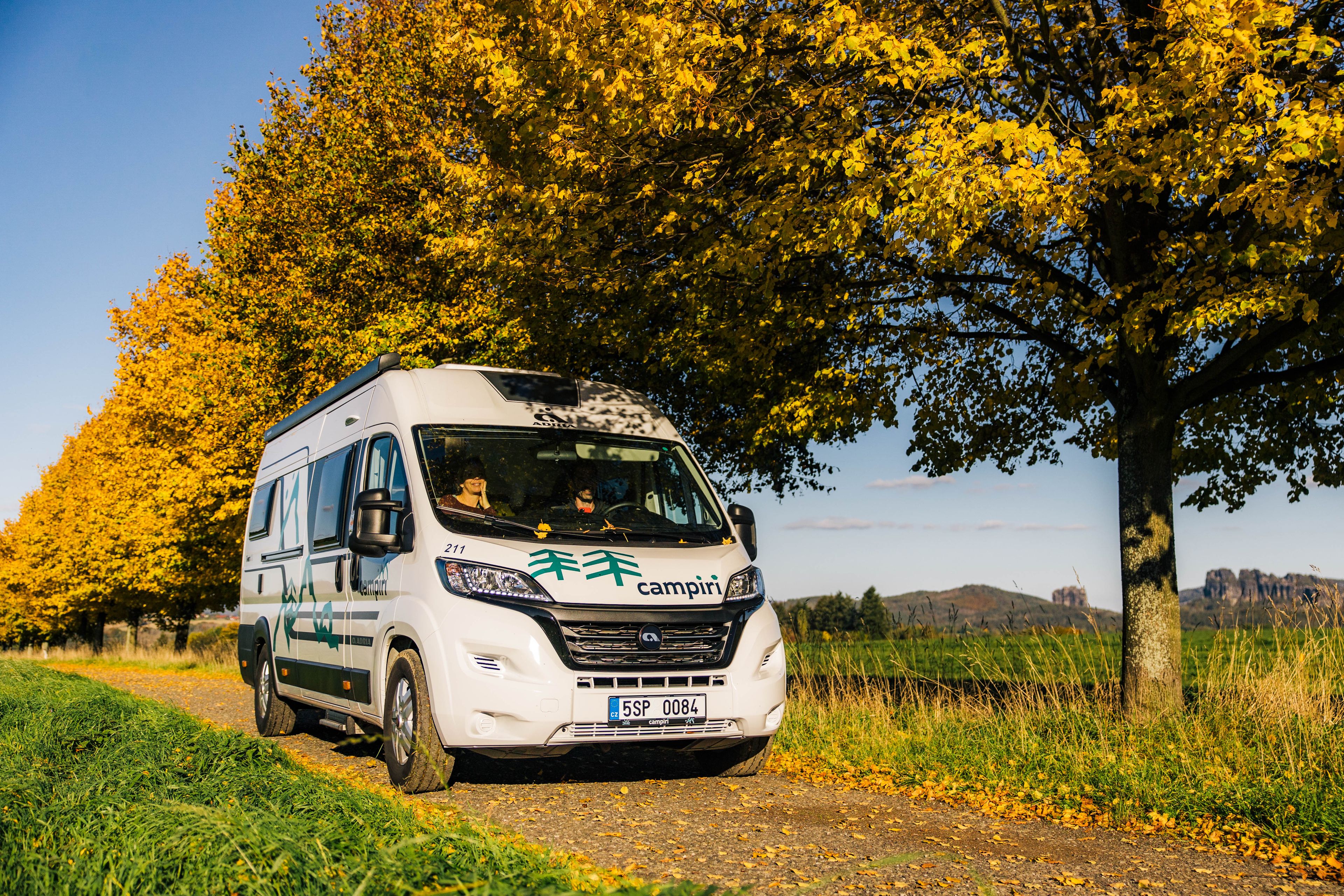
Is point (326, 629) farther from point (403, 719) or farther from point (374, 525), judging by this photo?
point (374, 525)

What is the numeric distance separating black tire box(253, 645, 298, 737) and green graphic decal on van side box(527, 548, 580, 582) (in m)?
4.74

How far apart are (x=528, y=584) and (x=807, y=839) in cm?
208

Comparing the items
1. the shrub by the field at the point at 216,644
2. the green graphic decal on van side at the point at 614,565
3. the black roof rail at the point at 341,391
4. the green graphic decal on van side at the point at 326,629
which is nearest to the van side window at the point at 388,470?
the black roof rail at the point at 341,391

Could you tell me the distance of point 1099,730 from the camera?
7.54 meters

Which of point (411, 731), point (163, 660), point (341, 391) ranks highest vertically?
point (341, 391)

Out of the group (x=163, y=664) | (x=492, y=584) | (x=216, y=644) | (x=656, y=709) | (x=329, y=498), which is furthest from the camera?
(x=216, y=644)

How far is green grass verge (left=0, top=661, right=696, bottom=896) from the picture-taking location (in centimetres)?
340

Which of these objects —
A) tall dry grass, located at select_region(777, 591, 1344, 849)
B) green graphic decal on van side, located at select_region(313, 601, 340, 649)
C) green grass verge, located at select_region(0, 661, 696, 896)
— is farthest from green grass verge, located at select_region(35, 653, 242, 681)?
green grass verge, located at select_region(0, 661, 696, 896)

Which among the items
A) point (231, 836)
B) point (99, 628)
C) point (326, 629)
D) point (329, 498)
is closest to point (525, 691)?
point (231, 836)

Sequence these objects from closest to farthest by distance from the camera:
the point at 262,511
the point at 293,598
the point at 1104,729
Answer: the point at 1104,729
the point at 293,598
the point at 262,511

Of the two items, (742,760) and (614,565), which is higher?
(614,565)

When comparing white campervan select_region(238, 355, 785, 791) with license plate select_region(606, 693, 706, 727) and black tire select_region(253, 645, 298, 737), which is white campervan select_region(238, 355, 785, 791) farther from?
black tire select_region(253, 645, 298, 737)

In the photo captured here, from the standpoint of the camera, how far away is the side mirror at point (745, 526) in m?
7.43

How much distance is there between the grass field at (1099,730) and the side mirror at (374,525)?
340cm
